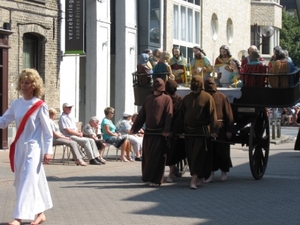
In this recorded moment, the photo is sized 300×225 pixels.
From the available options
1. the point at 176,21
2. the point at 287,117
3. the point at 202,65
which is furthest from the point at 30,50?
the point at 287,117

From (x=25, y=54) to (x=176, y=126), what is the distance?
34.8 ft

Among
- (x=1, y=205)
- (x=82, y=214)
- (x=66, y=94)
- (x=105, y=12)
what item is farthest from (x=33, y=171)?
(x=105, y=12)

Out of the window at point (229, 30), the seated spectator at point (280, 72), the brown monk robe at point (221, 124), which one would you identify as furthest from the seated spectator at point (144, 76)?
the window at point (229, 30)

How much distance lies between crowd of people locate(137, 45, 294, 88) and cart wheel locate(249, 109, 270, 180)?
0.70 metres

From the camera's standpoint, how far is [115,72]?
29688 mm

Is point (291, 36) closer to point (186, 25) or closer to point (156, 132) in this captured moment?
point (186, 25)

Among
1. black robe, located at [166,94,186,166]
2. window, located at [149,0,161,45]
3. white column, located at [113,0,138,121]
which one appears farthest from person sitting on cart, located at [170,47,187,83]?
window, located at [149,0,161,45]

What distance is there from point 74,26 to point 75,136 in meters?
7.09

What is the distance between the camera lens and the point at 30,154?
9180 millimetres

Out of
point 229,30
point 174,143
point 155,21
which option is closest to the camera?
point 174,143

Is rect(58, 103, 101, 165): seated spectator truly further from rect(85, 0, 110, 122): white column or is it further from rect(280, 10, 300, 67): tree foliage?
rect(280, 10, 300, 67): tree foliage

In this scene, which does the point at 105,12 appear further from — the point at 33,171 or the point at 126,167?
the point at 33,171

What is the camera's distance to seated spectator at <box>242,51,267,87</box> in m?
14.9

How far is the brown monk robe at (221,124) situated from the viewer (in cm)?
1422
